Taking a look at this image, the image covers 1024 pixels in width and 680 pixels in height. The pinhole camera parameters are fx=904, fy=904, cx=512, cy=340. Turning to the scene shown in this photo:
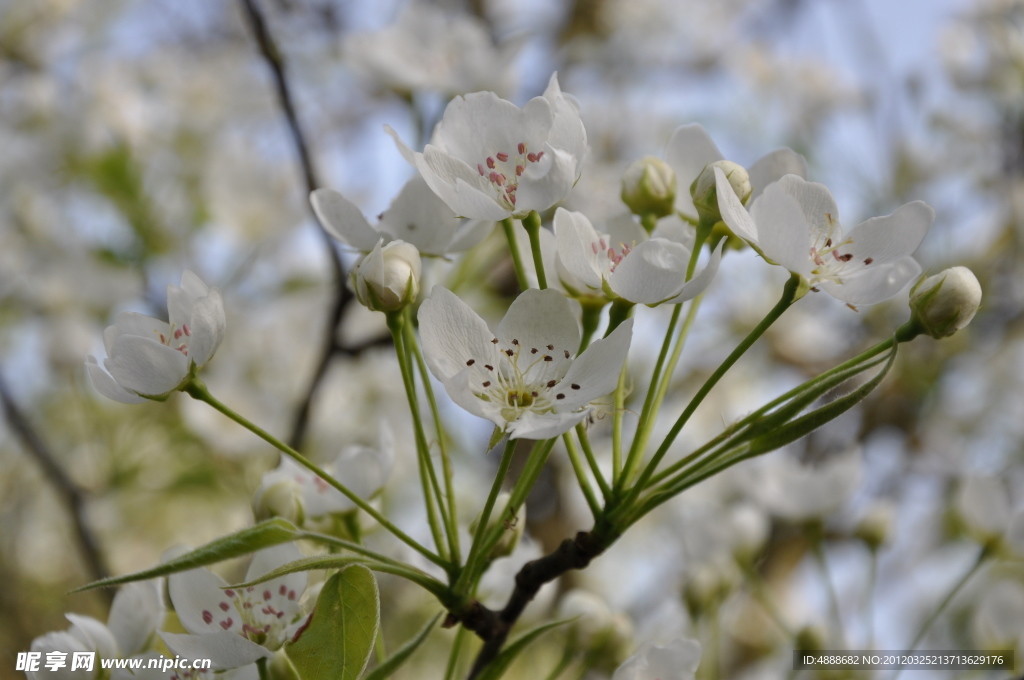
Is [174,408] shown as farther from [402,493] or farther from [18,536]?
[18,536]

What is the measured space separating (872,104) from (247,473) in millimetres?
2381

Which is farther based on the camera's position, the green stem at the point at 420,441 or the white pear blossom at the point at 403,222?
the white pear blossom at the point at 403,222

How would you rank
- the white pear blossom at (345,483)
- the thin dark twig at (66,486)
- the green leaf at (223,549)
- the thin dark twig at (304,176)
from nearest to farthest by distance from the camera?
the green leaf at (223,549) < the white pear blossom at (345,483) < the thin dark twig at (304,176) < the thin dark twig at (66,486)

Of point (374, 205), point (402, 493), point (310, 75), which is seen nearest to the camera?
point (402, 493)

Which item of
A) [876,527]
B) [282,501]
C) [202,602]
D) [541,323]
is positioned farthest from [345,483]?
[876,527]

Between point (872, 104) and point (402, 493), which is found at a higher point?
point (872, 104)

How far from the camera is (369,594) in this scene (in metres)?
0.69

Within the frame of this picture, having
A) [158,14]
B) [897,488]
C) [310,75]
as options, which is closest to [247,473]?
[310,75]

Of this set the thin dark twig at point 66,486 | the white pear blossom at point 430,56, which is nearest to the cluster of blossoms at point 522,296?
the white pear blossom at point 430,56

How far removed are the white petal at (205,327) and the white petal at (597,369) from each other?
293 millimetres

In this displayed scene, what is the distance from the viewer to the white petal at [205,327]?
2.46 ft

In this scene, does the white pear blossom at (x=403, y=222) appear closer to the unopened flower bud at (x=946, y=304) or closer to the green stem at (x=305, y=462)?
the green stem at (x=305, y=462)

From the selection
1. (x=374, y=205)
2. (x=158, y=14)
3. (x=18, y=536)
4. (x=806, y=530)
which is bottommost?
(x=806, y=530)

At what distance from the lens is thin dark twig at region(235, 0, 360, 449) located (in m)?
1.44
